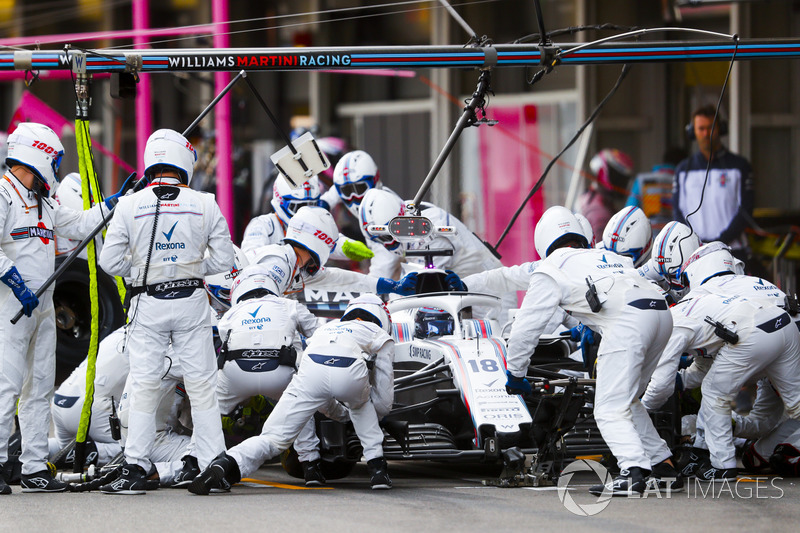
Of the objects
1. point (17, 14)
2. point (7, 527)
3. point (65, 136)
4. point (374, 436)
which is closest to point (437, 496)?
point (374, 436)

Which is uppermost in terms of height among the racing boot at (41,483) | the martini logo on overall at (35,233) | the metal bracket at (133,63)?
the metal bracket at (133,63)

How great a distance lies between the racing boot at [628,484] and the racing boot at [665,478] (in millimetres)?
174

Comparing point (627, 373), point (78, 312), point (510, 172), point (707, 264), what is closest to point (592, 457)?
point (627, 373)

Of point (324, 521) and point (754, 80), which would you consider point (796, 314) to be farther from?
point (754, 80)

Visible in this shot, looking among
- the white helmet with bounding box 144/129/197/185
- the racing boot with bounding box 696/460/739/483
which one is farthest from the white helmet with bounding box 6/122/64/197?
the racing boot with bounding box 696/460/739/483

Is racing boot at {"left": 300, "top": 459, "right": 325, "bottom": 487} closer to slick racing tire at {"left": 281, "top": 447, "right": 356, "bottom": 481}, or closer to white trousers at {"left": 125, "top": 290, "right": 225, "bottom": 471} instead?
slick racing tire at {"left": 281, "top": 447, "right": 356, "bottom": 481}

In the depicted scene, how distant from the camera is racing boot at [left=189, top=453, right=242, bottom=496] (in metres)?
7.55

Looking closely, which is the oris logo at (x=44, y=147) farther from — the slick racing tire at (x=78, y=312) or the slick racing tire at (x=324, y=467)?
the slick racing tire at (x=78, y=312)

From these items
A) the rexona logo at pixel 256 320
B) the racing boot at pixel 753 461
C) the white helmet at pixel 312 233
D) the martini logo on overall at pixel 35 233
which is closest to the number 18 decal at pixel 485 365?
the rexona logo at pixel 256 320

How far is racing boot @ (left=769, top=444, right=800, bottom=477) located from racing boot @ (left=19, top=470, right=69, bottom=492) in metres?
4.85

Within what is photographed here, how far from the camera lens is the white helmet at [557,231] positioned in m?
8.26

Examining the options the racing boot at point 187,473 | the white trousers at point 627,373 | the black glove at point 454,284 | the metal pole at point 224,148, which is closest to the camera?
the white trousers at point 627,373

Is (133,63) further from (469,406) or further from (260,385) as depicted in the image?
(469,406)

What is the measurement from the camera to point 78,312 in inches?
444
